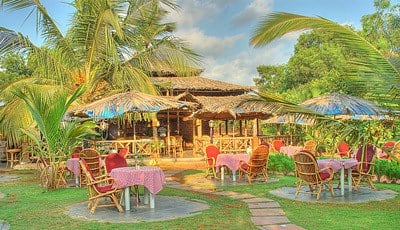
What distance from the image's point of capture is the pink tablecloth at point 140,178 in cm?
752

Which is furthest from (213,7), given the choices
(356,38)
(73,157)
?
(356,38)

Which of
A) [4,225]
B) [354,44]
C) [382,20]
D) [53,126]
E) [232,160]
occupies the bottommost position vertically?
[4,225]

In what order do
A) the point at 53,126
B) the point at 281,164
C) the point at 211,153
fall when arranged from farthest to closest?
1. the point at 281,164
2. the point at 211,153
3. the point at 53,126

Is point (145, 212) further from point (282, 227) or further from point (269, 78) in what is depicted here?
point (269, 78)

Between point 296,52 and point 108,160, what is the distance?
33.3m

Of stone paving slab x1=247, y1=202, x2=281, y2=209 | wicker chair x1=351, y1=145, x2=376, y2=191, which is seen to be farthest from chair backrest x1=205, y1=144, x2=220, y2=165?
stone paving slab x1=247, y1=202, x2=281, y2=209

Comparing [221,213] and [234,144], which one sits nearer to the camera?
[221,213]

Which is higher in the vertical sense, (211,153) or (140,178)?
(211,153)

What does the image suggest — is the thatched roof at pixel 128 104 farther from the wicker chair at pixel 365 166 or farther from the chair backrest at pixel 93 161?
the wicker chair at pixel 365 166

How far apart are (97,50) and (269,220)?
8989 millimetres

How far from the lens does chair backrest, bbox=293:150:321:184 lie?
8.30 metres

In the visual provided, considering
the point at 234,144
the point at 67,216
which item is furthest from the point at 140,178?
the point at 234,144

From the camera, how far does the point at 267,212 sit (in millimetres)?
7230

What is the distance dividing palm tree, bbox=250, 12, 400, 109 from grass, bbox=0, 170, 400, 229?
223 cm
